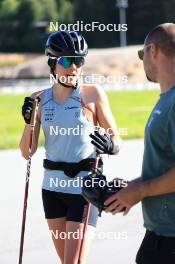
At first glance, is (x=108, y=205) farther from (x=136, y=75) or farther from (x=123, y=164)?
(x=136, y=75)

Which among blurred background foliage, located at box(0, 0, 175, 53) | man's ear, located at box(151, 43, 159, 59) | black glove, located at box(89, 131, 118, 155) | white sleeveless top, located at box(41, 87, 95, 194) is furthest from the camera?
blurred background foliage, located at box(0, 0, 175, 53)

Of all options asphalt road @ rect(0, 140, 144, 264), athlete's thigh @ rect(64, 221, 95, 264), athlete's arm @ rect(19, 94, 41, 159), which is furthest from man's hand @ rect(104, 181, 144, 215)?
asphalt road @ rect(0, 140, 144, 264)

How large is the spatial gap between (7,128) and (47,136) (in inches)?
661

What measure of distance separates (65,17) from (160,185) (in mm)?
93136

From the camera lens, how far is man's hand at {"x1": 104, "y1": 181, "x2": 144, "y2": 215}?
3.04 meters

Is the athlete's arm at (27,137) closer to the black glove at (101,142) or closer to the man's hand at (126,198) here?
the black glove at (101,142)

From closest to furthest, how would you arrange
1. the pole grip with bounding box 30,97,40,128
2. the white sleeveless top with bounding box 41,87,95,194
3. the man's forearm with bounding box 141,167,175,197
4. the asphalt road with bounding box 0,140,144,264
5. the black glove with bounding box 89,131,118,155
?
the man's forearm with bounding box 141,167,175,197
the black glove with bounding box 89,131,118,155
the white sleeveless top with bounding box 41,87,95,194
the pole grip with bounding box 30,97,40,128
the asphalt road with bounding box 0,140,144,264

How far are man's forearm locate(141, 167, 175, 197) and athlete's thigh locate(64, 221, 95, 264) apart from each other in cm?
131

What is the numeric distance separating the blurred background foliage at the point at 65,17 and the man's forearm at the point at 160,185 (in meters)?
88.2

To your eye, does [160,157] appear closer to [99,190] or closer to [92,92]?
[99,190]

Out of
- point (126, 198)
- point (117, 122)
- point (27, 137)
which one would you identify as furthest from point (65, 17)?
point (126, 198)

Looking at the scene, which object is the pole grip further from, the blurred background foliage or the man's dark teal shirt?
the blurred background foliage

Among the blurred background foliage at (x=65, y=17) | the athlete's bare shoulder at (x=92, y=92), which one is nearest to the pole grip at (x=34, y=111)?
the athlete's bare shoulder at (x=92, y=92)

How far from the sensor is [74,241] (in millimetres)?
4270
